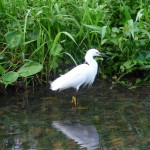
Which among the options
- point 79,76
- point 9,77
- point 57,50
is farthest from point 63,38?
point 9,77

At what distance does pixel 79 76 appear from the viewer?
21.4ft

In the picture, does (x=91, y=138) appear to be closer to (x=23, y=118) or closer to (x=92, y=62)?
(x=23, y=118)

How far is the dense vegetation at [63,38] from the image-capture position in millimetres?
6812

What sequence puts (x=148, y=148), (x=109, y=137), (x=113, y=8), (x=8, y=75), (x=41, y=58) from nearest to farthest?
(x=148, y=148), (x=109, y=137), (x=8, y=75), (x=41, y=58), (x=113, y=8)

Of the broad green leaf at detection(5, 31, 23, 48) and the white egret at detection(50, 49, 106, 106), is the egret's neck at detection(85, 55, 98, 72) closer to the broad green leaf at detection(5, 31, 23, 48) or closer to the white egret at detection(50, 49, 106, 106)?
the white egret at detection(50, 49, 106, 106)

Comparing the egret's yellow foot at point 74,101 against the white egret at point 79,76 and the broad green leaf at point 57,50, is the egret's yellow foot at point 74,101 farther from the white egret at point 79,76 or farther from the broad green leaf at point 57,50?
the broad green leaf at point 57,50

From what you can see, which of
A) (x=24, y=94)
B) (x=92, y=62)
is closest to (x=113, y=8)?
(x=92, y=62)

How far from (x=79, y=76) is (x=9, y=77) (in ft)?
2.91

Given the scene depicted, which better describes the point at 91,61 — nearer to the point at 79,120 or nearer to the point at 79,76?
the point at 79,76

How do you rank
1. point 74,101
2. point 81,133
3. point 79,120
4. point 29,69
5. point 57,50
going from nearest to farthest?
point 81,133 → point 79,120 → point 74,101 → point 29,69 → point 57,50

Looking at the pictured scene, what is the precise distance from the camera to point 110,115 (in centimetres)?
582

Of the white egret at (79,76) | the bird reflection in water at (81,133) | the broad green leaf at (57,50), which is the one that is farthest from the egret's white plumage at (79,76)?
the bird reflection in water at (81,133)

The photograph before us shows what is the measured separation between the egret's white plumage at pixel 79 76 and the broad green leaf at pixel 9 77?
481 millimetres

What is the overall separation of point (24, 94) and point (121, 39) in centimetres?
154
